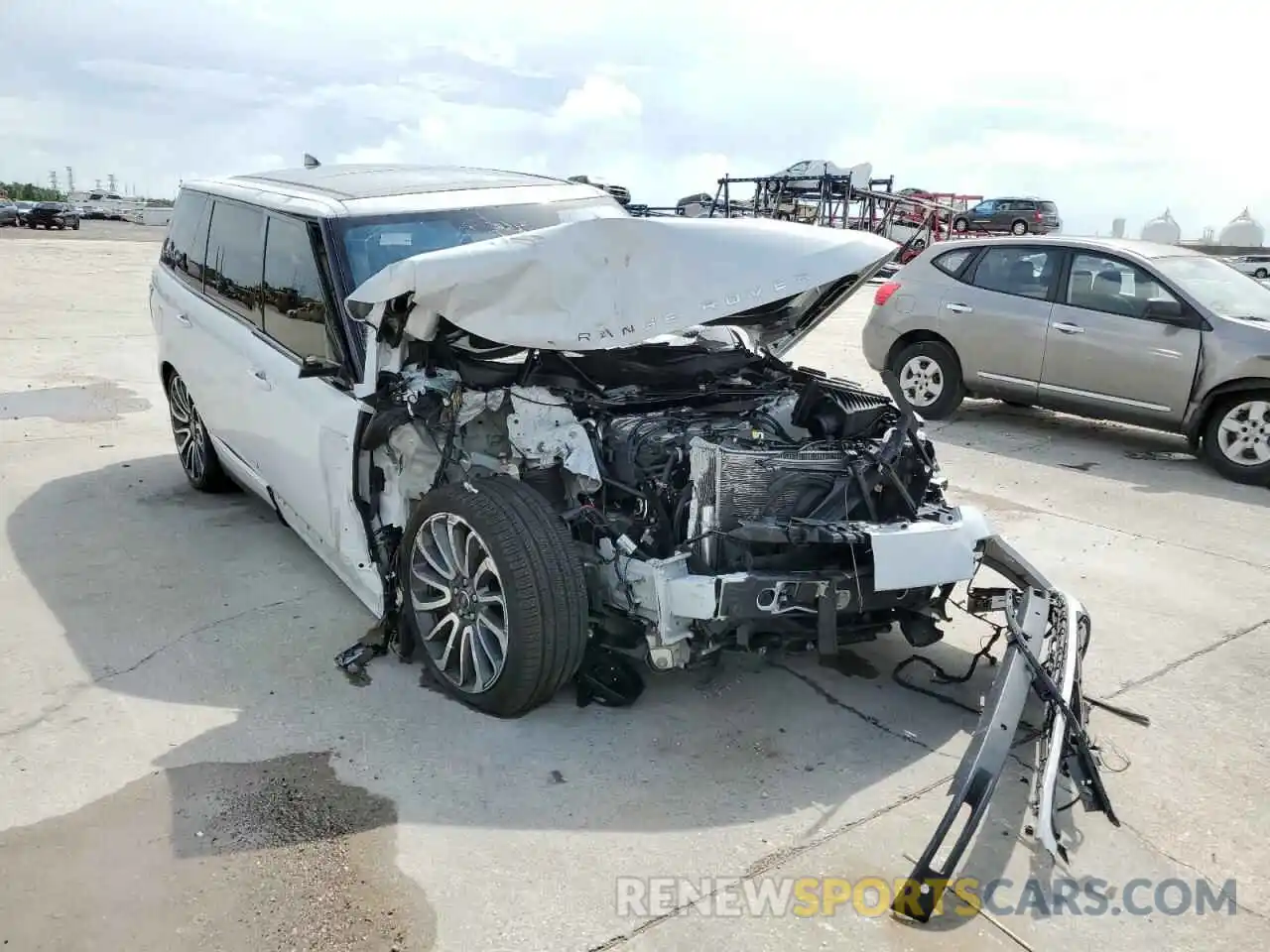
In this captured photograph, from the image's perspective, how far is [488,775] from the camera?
315 cm

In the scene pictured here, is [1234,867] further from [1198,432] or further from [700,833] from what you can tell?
[1198,432]

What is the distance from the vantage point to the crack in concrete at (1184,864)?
2.63m

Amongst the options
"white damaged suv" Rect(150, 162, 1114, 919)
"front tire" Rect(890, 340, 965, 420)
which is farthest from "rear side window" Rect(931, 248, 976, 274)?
"white damaged suv" Rect(150, 162, 1114, 919)

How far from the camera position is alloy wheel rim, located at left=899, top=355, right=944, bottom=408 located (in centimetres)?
860

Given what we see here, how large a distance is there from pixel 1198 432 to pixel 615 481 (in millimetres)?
5670

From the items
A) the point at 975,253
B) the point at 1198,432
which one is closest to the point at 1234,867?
the point at 1198,432

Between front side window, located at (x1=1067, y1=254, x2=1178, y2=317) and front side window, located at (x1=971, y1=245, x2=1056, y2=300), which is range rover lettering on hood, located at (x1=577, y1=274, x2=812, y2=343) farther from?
front side window, located at (x1=971, y1=245, x2=1056, y2=300)

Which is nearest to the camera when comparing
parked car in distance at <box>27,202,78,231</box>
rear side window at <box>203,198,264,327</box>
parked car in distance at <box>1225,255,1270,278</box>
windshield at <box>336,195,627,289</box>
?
windshield at <box>336,195,627,289</box>

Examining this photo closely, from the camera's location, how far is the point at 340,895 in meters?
2.63

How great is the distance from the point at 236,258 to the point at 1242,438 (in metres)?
6.66

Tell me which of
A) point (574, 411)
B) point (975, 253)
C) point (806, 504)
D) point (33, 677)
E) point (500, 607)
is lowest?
point (33, 677)

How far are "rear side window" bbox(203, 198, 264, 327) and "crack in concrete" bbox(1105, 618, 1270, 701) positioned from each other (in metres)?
4.10

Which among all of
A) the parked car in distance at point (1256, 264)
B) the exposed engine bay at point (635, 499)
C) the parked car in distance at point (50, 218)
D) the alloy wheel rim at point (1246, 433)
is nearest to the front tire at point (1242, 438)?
the alloy wheel rim at point (1246, 433)

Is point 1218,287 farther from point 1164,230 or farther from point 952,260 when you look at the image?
point 1164,230
